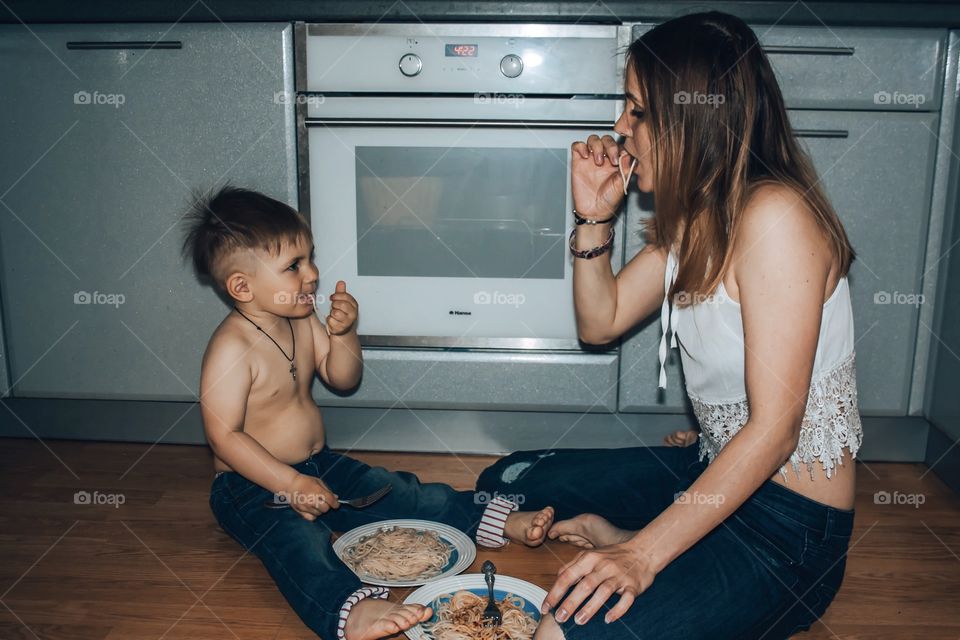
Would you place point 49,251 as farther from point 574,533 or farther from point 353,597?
point 574,533

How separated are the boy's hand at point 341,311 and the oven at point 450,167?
0.69ft

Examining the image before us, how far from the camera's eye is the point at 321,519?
4.86 feet

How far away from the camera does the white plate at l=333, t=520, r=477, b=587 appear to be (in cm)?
127

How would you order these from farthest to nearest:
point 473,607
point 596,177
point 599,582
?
point 596,177
point 473,607
point 599,582

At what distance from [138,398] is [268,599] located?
70cm

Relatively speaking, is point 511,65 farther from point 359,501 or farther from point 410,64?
point 359,501

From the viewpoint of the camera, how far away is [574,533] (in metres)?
1.39

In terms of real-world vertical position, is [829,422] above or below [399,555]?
above

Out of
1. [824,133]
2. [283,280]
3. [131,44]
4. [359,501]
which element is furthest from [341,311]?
[824,133]

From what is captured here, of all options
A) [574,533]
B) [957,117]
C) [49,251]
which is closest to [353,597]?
[574,533]

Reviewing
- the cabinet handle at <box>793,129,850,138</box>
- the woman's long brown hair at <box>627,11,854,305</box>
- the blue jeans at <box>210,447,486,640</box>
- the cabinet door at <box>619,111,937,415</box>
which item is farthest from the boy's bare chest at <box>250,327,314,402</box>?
the cabinet handle at <box>793,129,850,138</box>

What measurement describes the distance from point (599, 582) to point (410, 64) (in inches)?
40.5

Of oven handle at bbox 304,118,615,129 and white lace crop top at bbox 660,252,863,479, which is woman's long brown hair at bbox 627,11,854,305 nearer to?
white lace crop top at bbox 660,252,863,479

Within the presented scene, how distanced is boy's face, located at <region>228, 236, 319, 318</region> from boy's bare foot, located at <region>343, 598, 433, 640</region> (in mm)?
521
